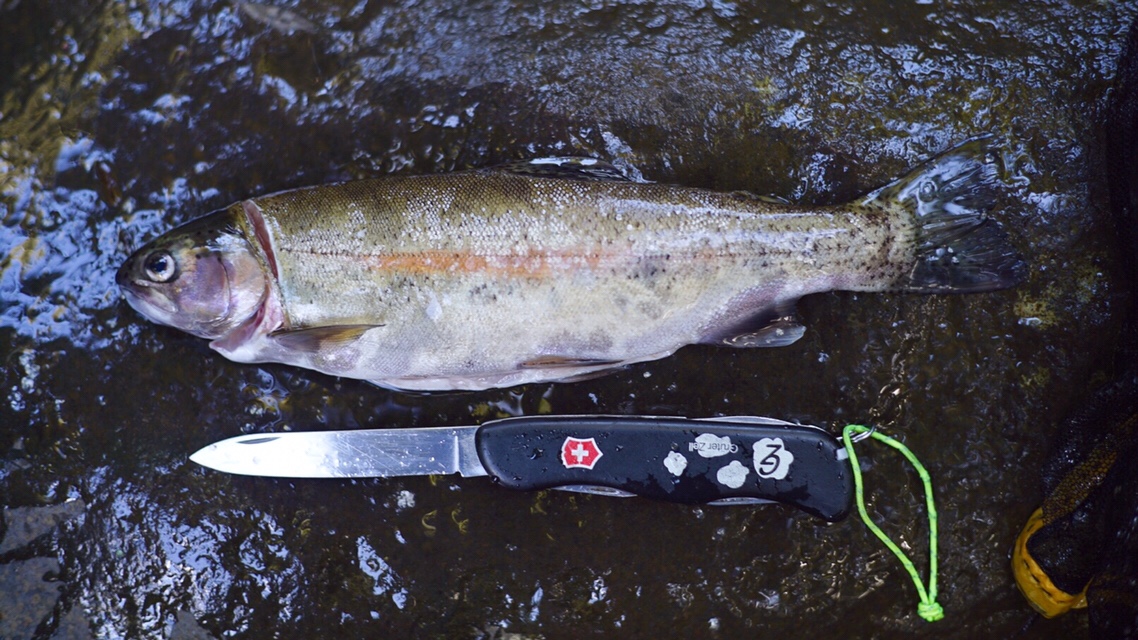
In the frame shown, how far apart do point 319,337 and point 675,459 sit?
1.37m

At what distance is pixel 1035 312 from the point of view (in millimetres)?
3031

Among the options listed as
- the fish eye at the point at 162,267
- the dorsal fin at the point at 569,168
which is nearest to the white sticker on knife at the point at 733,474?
the dorsal fin at the point at 569,168

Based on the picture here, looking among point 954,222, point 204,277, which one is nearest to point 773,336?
point 954,222

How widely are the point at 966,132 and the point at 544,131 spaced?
171cm

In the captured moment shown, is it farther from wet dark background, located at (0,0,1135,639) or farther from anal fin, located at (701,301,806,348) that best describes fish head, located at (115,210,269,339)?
anal fin, located at (701,301,806,348)

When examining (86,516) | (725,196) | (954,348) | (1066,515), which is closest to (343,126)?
(725,196)

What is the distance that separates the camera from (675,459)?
2754 millimetres

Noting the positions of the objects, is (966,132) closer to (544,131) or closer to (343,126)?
(544,131)

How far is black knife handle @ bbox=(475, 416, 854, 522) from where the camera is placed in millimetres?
2754

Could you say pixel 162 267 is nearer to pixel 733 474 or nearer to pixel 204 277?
pixel 204 277

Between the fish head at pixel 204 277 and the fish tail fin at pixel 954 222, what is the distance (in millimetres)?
2256

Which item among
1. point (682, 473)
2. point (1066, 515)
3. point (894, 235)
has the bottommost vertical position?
point (1066, 515)

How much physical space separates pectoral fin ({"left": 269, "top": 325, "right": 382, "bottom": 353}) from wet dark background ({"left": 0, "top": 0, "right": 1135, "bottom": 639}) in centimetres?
34

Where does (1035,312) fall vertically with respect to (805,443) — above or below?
above
